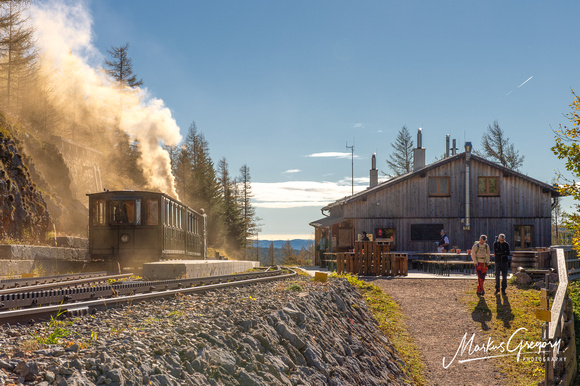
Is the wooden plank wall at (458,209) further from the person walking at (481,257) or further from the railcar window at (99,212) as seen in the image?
the railcar window at (99,212)

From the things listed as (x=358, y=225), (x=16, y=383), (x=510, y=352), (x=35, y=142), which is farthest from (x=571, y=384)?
(x=35, y=142)

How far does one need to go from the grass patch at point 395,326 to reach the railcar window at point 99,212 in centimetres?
920


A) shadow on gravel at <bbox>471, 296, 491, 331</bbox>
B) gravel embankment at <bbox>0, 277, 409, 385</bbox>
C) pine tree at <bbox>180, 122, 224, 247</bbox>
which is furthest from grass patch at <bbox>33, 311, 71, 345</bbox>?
pine tree at <bbox>180, 122, 224, 247</bbox>

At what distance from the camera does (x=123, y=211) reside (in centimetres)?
1809

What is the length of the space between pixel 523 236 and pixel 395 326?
23.7m

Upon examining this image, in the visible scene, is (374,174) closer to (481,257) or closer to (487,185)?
(487,185)

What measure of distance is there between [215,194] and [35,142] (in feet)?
85.3

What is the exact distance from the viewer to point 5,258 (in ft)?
52.5

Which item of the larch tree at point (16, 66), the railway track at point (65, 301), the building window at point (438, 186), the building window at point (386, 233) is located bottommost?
the railway track at point (65, 301)

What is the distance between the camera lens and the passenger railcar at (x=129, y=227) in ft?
57.9

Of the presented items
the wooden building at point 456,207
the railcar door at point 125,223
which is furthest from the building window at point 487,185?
the railcar door at point 125,223

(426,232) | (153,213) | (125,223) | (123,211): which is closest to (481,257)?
(153,213)

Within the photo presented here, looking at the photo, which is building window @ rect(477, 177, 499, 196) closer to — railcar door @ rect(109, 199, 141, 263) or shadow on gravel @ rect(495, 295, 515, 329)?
shadow on gravel @ rect(495, 295, 515, 329)

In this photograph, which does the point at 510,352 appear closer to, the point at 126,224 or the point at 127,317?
the point at 127,317
